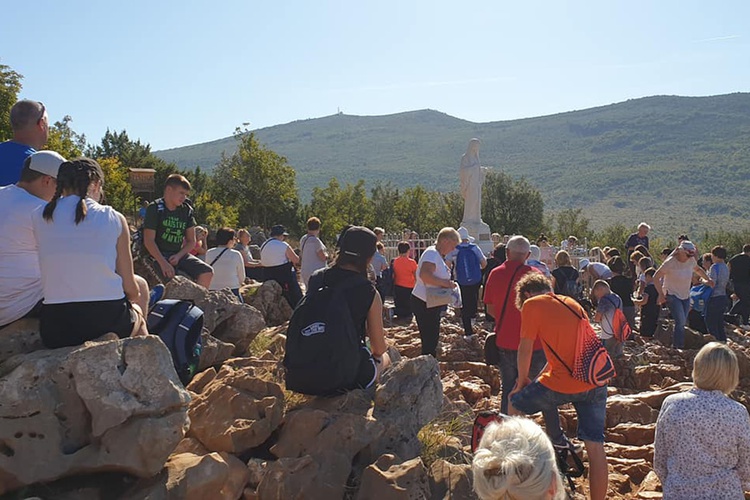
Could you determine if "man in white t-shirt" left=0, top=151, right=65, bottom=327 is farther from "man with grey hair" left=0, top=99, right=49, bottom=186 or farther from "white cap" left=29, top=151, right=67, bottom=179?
"man with grey hair" left=0, top=99, right=49, bottom=186

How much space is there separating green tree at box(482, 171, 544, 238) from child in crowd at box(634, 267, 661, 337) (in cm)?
3146

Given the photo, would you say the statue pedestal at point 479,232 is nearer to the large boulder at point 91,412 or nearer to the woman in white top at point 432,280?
the woman in white top at point 432,280

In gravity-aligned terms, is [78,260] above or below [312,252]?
above

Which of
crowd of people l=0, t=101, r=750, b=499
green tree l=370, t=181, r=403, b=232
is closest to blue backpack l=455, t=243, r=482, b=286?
crowd of people l=0, t=101, r=750, b=499

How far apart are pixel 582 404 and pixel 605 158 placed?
144 m

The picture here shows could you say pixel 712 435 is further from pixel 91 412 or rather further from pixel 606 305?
pixel 606 305

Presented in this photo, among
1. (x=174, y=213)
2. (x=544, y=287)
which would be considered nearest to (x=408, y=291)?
(x=174, y=213)

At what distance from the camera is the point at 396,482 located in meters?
3.47

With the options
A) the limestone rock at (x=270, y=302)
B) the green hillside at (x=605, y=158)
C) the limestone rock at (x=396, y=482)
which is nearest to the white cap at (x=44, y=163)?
the limestone rock at (x=396, y=482)

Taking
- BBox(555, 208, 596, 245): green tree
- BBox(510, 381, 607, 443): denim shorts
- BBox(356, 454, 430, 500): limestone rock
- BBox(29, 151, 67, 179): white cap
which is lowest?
BBox(555, 208, 596, 245): green tree

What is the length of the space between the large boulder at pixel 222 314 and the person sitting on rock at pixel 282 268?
3.54 metres

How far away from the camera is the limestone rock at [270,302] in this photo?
31.0 ft

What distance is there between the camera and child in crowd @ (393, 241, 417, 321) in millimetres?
11703

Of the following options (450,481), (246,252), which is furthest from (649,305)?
(450,481)
